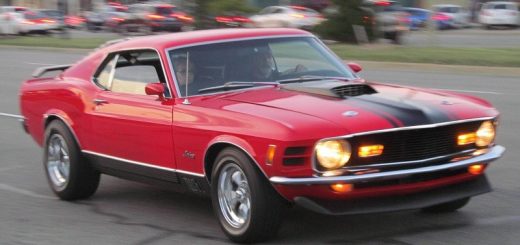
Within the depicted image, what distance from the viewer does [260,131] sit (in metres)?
5.34

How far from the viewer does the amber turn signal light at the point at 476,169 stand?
5.69 m

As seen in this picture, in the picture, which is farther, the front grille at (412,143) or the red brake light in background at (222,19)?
the red brake light in background at (222,19)

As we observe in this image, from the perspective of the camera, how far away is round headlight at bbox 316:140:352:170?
5.18 m

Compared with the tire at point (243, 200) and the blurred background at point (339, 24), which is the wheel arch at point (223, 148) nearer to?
the tire at point (243, 200)

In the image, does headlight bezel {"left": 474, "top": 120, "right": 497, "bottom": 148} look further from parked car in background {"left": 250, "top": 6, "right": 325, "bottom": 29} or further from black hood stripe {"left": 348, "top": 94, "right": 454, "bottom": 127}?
parked car in background {"left": 250, "top": 6, "right": 325, "bottom": 29}

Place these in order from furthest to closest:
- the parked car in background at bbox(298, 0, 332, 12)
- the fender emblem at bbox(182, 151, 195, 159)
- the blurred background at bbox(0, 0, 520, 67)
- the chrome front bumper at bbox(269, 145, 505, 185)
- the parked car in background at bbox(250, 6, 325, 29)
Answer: the parked car in background at bbox(298, 0, 332, 12) → the parked car in background at bbox(250, 6, 325, 29) → the blurred background at bbox(0, 0, 520, 67) → the fender emblem at bbox(182, 151, 195, 159) → the chrome front bumper at bbox(269, 145, 505, 185)

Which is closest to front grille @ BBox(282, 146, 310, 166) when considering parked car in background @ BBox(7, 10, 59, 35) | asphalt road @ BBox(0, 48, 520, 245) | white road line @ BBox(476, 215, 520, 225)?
asphalt road @ BBox(0, 48, 520, 245)

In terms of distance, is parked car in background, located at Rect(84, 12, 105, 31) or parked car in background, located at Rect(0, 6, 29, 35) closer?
parked car in background, located at Rect(0, 6, 29, 35)

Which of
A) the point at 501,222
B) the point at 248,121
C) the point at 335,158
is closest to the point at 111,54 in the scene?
the point at 248,121

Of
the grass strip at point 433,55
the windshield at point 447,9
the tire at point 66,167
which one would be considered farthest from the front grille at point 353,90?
the windshield at point 447,9

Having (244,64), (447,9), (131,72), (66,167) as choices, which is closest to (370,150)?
(244,64)

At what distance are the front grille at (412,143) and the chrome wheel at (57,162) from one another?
327cm

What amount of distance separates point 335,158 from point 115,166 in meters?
2.33

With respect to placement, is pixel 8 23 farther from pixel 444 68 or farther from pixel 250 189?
pixel 250 189
